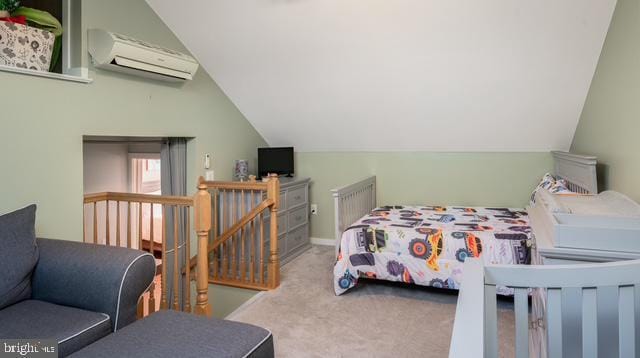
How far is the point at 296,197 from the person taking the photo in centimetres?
435

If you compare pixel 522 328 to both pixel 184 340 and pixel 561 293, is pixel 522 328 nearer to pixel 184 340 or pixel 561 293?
pixel 561 293

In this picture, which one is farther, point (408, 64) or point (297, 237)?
point (297, 237)

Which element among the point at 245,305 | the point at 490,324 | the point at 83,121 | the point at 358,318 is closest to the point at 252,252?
the point at 245,305

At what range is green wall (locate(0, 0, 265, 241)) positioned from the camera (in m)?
2.30

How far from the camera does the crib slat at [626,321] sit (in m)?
1.09

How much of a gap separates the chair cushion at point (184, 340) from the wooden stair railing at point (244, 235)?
1.59 metres

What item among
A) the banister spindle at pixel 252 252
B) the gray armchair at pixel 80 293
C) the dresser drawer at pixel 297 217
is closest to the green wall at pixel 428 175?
the dresser drawer at pixel 297 217

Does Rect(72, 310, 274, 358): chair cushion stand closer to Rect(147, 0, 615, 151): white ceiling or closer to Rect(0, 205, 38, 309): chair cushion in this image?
Rect(0, 205, 38, 309): chair cushion

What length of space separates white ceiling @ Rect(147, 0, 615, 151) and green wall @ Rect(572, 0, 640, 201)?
183 millimetres

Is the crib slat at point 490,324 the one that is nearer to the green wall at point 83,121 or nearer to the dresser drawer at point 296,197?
the green wall at point 83,121

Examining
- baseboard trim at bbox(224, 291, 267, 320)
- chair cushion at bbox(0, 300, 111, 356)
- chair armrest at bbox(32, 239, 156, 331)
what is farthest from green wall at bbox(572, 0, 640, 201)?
chair cushion at bbox(0, 300, 111, 356)

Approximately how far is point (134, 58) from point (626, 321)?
298cm

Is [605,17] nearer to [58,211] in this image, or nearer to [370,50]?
[370,50]

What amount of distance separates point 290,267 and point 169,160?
1481 millimetres
